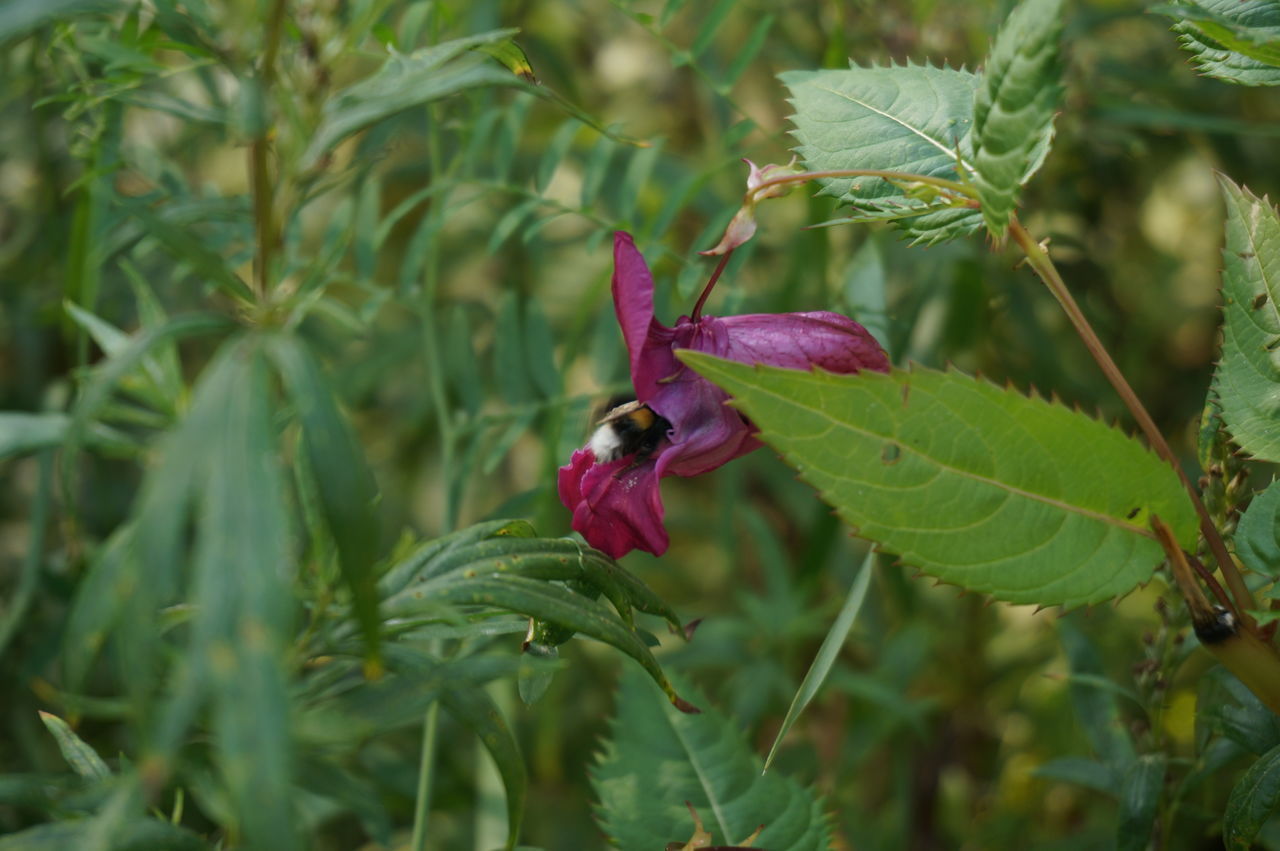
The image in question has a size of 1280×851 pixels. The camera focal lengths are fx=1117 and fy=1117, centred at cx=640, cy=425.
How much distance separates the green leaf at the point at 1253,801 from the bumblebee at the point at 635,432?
0.29 meters

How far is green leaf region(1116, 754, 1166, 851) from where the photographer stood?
541mm

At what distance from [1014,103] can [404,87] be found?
0.70ft

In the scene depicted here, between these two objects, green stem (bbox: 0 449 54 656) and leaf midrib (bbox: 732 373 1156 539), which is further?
green stem (bbox: 0 449 54 656)

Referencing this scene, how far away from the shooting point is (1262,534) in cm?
47

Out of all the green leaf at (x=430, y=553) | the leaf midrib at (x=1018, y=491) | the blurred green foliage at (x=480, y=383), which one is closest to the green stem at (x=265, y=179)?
the blurred green foliage at (x=480, y=383)

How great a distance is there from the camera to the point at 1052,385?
0.97 metres

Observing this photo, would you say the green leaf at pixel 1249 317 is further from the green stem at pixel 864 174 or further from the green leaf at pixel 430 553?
the green leaf at pixel 430 553

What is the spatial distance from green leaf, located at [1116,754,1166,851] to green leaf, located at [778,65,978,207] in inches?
12.0

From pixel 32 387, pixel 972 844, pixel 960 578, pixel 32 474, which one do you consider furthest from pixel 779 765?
pixel 32 474

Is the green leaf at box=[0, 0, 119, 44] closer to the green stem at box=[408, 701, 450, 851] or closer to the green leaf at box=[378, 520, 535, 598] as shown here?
the green leaf at box=[378, 520, 535, 598]

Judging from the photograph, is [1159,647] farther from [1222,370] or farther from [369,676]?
[369,676]

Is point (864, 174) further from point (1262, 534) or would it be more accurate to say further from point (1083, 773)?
point (1083, 773)

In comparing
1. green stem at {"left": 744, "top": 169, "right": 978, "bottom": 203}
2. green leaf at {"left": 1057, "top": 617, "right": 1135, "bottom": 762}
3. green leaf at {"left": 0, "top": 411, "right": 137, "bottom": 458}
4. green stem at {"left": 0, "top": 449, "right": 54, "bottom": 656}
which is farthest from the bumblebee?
green stem at {"left": 0, "top": 449, "right": 54, "bottom": 656}

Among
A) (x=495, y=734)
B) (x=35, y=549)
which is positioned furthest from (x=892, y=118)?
(x=35, y=549)
